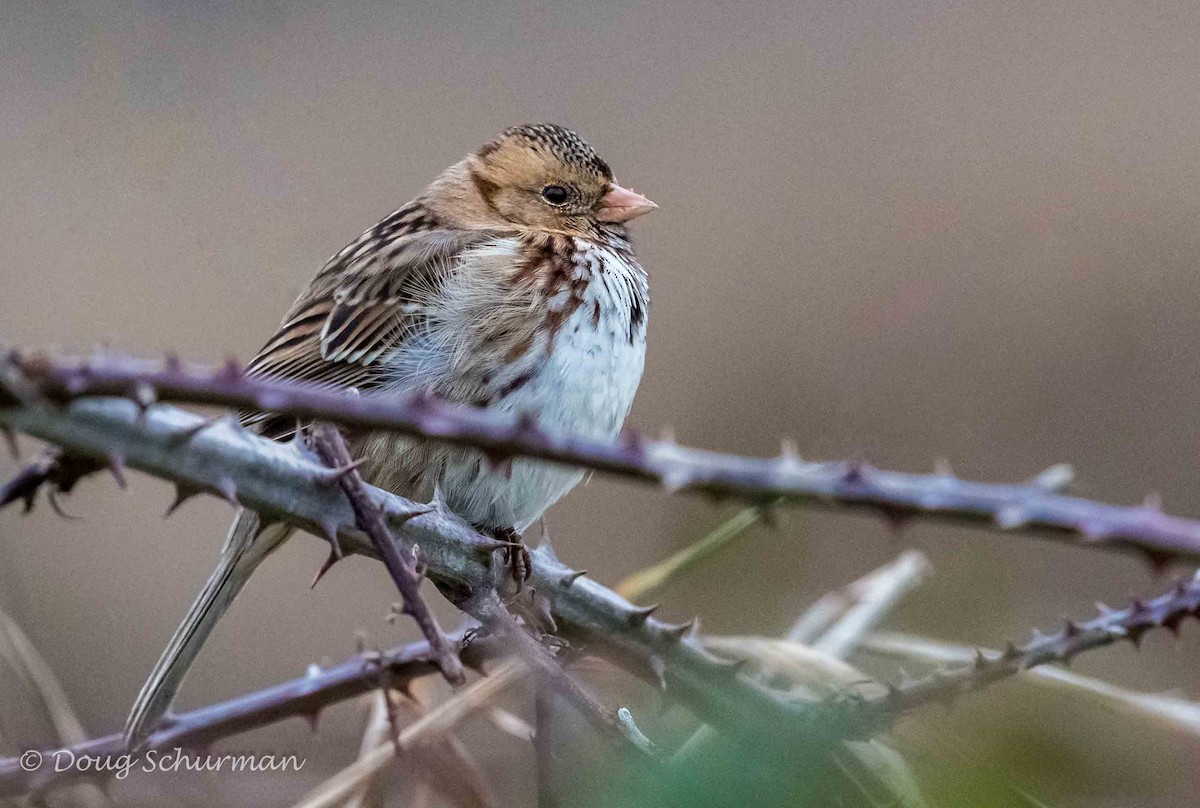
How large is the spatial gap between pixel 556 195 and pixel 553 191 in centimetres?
1

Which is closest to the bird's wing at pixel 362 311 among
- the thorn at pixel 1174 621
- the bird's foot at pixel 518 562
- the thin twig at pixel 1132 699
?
the bird's foot at pixel 518 562

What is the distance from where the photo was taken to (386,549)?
43.8 inches

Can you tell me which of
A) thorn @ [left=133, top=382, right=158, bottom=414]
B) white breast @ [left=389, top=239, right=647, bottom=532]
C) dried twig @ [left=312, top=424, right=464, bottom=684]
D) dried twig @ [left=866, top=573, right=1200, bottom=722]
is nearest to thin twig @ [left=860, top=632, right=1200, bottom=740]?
dried twig @ [left=866, top=573, right=1200, bottom=722]

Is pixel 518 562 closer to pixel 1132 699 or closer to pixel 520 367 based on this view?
pixel 520 367

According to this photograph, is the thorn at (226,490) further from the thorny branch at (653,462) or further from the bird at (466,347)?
the bird at (466,347)

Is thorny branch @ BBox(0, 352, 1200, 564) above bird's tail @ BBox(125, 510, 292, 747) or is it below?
above

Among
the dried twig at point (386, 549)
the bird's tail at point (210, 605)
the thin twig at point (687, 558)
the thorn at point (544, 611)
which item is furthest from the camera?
the bird's tail at point (210, 605)

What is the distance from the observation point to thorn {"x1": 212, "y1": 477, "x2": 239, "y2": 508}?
35.6 inches

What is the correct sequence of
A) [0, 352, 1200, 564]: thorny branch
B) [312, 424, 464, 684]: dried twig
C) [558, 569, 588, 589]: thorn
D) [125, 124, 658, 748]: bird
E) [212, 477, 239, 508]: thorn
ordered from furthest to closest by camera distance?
[125, 124, 658, 748]: bird < [558, 569, 588, 589]: thorn < [312, 424, 464, 684]: dried twig < [212, 477, 239, 508]: thorn < [0, 352, 1200, 564]: thorny branch

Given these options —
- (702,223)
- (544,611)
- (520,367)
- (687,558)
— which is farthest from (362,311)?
(702,223)

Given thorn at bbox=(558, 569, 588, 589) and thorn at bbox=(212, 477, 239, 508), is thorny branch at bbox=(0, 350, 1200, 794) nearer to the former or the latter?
thorn at bbox=(212, 477, 239, 508)

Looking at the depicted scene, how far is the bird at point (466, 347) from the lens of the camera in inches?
96.0

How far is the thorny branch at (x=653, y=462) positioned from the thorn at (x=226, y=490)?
0.15 meters
